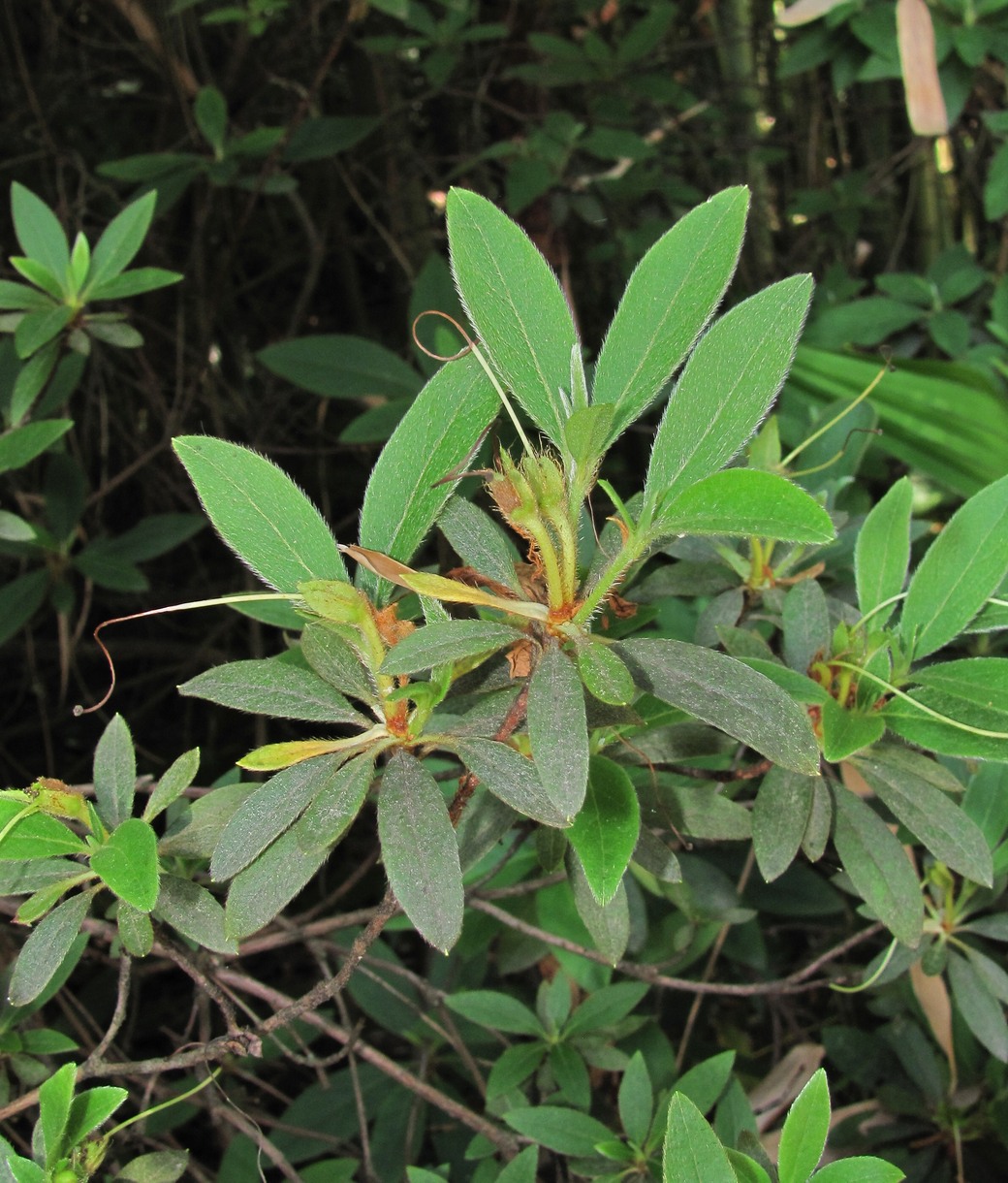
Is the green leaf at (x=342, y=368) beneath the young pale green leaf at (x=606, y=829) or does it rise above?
beneath

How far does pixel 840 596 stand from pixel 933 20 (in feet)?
2.84

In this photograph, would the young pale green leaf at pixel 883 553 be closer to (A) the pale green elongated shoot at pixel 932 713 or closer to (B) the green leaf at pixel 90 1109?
(A) the pale green elongated shoot at pixel 932 713

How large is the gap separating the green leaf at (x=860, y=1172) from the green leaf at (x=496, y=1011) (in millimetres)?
290

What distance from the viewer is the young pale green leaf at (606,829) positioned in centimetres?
43

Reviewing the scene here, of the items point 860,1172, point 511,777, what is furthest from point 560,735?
point 860,1172

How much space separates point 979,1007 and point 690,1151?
11.9 inches

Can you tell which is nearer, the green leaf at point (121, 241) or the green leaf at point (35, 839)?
the green leaf at point (35, 839)

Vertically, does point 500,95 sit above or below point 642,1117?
above

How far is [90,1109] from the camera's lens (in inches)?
19.0

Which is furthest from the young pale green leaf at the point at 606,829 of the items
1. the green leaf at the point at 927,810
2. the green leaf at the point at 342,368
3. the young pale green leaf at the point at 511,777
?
the green leaf at the point at 342,368

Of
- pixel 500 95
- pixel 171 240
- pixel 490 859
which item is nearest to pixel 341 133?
pixel 171 240

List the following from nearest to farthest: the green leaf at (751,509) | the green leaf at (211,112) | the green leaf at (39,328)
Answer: the green leaf at (751,509), the green leaf at (39,328), the green leaf at (211,112)

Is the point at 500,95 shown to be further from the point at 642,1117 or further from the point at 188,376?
the point at 642,1117

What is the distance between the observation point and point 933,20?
122cm
